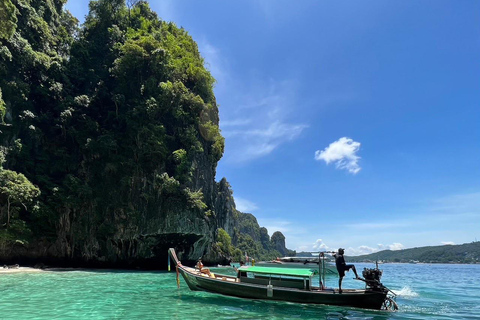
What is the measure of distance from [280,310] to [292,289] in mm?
1136

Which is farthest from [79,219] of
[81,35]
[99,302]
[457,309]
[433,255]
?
[433,255]

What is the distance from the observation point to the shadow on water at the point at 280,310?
10.2m

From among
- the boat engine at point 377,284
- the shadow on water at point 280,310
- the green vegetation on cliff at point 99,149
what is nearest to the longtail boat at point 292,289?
the boat engine at point 377,284

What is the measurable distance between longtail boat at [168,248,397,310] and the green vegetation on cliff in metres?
18.6

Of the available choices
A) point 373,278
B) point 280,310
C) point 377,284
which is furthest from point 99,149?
point 377,284

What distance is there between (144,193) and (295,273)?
22.5 metres

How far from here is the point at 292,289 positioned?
11.8 metres

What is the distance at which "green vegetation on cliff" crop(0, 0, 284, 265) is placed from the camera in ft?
95.3

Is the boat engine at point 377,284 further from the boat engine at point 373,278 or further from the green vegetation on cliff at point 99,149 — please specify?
the green vegetation on cliff at point 99,149

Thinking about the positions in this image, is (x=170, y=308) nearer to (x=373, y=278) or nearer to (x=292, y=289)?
(x=292, y=289)

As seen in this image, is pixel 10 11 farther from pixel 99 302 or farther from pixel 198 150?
pixel 99 302

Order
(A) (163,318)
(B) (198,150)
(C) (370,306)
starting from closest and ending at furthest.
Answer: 1. (A) (163,318)
2. (C) (370,306)
3. (B) (198,150)

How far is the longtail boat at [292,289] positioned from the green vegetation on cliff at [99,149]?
61.0 ft

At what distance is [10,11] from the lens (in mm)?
21359
